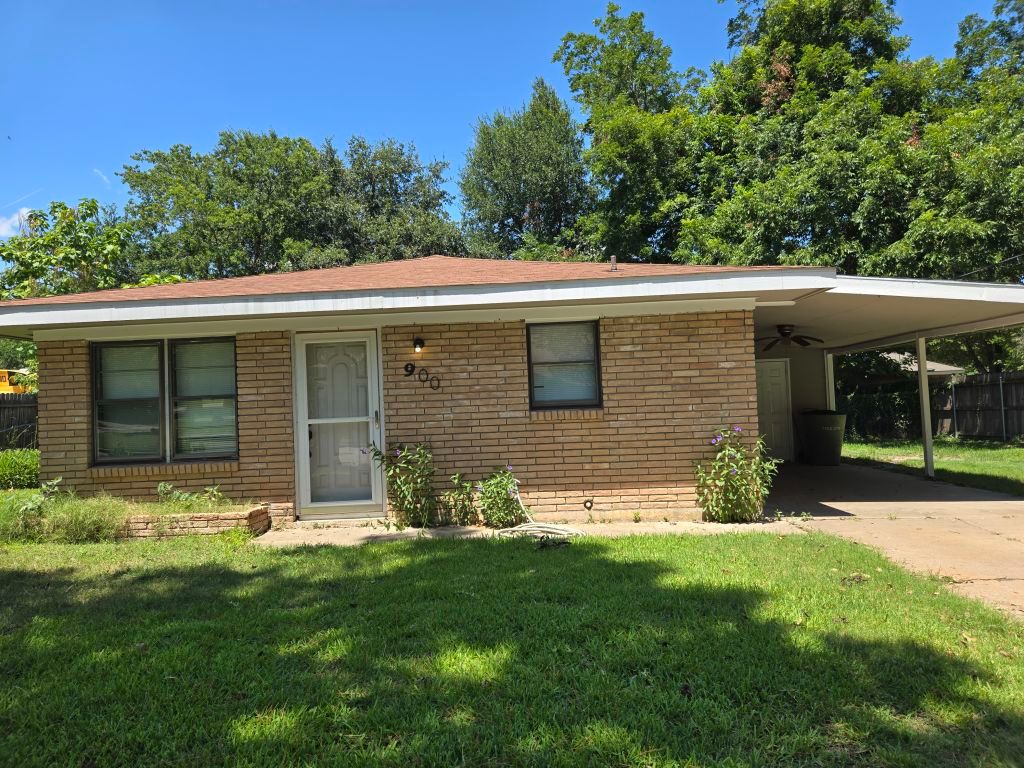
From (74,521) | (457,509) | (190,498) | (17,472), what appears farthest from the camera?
(17,472)

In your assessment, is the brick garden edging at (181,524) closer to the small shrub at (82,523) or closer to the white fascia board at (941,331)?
the small shrub at (82,523)

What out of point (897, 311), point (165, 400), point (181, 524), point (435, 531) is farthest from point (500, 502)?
point (897, 311)

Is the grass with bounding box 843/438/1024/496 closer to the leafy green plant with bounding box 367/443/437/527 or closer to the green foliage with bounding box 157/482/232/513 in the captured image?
the leafy green plant with bounding box 367/443/437/527

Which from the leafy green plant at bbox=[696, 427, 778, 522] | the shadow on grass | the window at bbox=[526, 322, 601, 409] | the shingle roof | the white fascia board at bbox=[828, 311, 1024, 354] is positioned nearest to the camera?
the shingle roof

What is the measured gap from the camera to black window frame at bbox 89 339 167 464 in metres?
7.54

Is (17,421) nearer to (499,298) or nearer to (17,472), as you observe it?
(17,472)

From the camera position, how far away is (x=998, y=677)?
10.1ft

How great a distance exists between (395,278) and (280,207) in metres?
22.2

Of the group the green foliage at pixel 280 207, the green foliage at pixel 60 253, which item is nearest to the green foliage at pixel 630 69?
the green foliage at pixel 280 207

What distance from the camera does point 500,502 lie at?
7000 millimetres

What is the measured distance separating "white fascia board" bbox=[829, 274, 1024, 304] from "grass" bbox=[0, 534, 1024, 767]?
3.31 m

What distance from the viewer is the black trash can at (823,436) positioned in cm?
1268

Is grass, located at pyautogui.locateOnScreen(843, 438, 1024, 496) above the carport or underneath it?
underneath

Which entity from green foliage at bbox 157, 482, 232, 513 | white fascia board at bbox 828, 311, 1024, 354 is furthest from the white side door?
green foliage at bbox 157, 482, 232, 513
